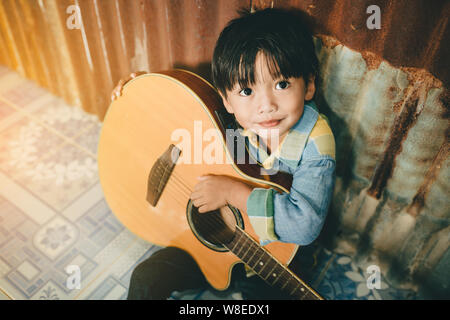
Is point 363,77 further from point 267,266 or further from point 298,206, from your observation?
point 267,266

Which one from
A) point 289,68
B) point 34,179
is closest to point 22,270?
point 34,179

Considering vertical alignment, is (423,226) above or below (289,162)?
below

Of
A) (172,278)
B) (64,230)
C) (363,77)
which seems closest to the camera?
(363,77)

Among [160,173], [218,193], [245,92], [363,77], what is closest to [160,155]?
[160,173]

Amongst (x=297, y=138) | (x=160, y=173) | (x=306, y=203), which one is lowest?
(x=160, y=173)

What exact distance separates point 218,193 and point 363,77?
0.60 meters

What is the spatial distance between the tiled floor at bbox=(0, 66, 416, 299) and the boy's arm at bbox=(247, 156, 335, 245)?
51 centimetres

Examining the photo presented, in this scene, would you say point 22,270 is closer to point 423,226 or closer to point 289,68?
point 289,68

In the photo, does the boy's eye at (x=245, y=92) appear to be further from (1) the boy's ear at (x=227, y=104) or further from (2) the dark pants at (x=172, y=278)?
(2) the dark pants at (x=172, y=278)

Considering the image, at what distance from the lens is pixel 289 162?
1109 millimetres

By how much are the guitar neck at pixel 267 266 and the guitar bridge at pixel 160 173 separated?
338 mm

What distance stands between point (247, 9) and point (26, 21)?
1440 millimetres

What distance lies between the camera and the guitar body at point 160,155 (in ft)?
3.72

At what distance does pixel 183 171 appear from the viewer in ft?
4.09
